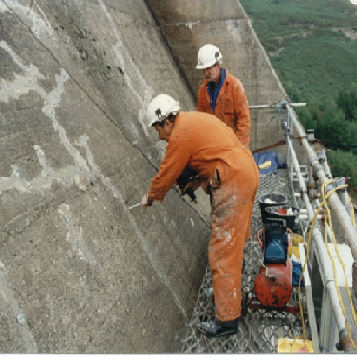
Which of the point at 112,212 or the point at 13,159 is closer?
the point at 13,159

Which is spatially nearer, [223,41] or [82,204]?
[82,204]

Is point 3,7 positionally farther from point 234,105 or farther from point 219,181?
point 234,105

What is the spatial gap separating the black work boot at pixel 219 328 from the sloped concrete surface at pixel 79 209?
0.23m

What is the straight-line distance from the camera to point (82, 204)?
2.48m

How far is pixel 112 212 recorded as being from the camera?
2.71 m

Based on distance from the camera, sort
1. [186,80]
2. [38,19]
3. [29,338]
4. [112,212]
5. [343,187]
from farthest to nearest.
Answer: [186,80]
[38,19]
[112,212]
[343,187]
[29,338]

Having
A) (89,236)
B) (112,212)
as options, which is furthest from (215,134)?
(89,236)

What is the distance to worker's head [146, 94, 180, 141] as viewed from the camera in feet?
9.12

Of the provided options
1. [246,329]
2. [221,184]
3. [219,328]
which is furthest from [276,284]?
[221,184]

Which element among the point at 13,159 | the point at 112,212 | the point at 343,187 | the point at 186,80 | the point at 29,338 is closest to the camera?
the point at 29,338

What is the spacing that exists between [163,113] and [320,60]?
34077 millimetres

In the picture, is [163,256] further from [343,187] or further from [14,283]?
[343,187]

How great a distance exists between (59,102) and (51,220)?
1.02m

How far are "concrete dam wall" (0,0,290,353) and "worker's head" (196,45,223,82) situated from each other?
794 mm
